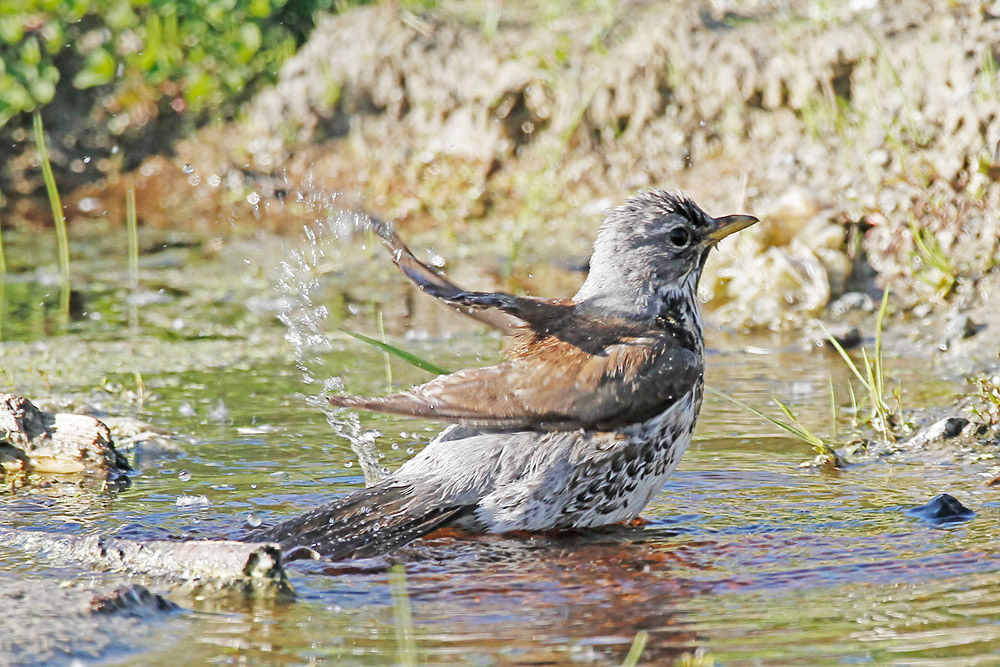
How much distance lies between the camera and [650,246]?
532 centimetres

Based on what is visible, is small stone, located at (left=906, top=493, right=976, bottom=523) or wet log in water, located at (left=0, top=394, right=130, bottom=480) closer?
small stone, located at (left=906, top=493, right=976, bottom=523)

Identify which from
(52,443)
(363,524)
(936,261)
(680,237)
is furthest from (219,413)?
(936,261)

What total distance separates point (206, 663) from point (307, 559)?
1.00 meters

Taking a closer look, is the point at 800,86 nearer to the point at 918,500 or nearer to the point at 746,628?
the point at 918,500

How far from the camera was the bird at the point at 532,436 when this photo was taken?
4555 mm

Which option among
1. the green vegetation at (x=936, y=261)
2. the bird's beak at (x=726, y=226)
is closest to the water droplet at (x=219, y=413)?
the bird's beak at (x=726, y=226)

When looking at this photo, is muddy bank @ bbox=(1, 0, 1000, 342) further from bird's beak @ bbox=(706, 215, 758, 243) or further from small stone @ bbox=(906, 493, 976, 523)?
small stone @ bbox=(906, 493, 976, 523)

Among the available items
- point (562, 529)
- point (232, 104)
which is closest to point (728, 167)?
point (232, 104)

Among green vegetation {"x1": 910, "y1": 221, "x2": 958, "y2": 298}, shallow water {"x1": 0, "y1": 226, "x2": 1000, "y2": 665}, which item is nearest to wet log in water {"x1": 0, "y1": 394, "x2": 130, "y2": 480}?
shallow water {"x1": 0, "y1": 226, "x2": 1000, "y2": 665}

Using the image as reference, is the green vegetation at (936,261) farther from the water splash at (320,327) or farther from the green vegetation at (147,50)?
the green vegetation at (147,50)

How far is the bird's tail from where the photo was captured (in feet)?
14.5

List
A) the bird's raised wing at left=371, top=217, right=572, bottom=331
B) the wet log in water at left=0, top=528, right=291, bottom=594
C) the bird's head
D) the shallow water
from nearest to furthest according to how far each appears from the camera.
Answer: the shallow water < the wet log in water at left=0, top=528, right=291, bottom=594 < the bird's raised wing at left=371, top=217, right=572, bottom=331 < the bird's head

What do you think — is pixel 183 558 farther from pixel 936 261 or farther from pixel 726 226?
pixel 936 261

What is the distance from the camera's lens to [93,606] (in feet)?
12.2
